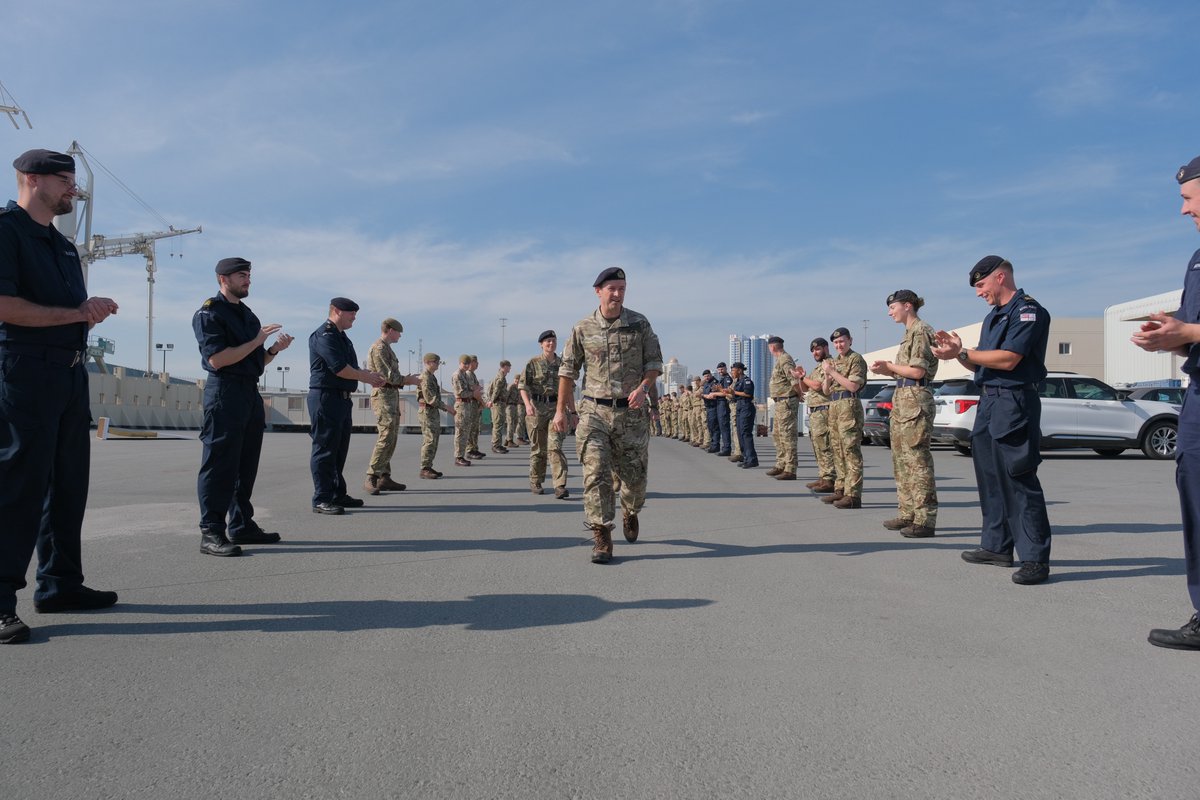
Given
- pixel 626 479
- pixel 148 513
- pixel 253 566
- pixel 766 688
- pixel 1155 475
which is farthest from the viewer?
pixel 1155 475

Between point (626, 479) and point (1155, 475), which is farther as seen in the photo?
point (1155, 475)

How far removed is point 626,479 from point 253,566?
2.64 metres

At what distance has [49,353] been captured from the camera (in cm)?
381

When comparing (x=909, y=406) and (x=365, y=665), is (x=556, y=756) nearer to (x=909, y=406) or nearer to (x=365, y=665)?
(x=365, y=665)

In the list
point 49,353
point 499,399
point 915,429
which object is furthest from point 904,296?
point 499,399

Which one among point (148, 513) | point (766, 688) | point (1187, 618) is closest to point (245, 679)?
point (766, 688)

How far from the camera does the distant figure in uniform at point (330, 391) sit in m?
7.98

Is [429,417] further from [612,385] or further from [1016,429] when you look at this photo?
Result: [1016,429]

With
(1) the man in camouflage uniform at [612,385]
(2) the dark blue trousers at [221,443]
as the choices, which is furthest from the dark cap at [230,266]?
(1) the man in camouflage uniform at [612,385]

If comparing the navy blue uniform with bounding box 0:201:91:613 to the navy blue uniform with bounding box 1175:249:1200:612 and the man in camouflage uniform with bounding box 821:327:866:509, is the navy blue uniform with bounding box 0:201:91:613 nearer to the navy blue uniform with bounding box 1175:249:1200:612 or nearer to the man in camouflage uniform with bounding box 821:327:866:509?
the navy blue uniform with bounding box 1175:249:1200:612

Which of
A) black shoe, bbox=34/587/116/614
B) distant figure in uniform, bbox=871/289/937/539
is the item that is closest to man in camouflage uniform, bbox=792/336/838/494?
distant figure in uniform, bbox=871/289/937/539

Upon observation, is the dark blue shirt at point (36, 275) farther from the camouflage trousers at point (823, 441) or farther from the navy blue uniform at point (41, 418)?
the camouflage trousers at point (823, 441)

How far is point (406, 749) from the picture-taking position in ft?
8.09

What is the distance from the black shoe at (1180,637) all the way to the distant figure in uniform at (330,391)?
456 centimetres
